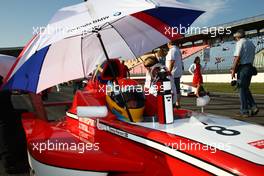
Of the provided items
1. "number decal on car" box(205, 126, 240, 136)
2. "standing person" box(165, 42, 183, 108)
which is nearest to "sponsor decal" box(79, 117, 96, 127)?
"number decal on car" box(205, 126, 240, 136)

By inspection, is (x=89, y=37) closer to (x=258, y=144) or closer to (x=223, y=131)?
(x=223, y=131)

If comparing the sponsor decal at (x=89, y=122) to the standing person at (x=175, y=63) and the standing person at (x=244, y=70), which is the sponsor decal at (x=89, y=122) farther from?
the standing person at (x=175, y=63)

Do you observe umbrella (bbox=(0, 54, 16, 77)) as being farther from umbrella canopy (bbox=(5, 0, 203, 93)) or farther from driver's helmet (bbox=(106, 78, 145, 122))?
driver's helmet (bbox=(106, 78, 145, 122))

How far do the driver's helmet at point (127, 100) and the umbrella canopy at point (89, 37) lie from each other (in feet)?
2.13

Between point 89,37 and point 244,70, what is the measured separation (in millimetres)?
4514

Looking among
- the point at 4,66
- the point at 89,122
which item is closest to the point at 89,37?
the point at 4,66

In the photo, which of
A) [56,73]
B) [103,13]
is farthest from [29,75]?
[103,13]

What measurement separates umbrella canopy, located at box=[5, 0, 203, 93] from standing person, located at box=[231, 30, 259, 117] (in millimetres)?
3352

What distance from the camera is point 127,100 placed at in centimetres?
378

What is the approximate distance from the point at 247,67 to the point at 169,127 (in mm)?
5396

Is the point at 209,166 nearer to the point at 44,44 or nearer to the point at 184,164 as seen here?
the point at 184,164

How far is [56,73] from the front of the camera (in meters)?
4.12

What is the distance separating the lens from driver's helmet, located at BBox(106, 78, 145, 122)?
371 centimetres

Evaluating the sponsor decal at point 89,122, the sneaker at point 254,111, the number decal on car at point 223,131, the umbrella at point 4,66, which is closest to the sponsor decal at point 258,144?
the number decal on car at point 223,131
